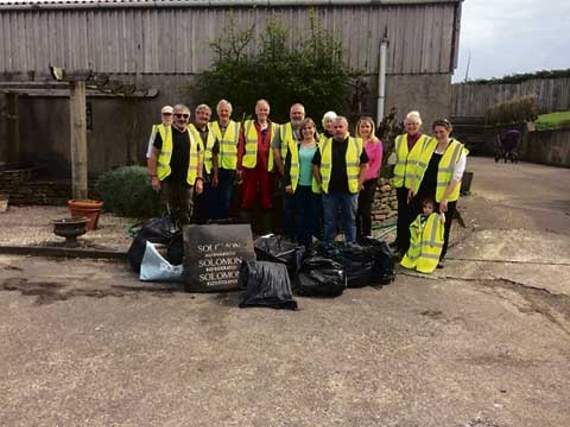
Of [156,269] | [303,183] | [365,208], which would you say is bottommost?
[156,269]

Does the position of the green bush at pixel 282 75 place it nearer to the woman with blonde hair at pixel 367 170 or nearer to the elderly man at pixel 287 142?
the elderly man at pixel 287 142

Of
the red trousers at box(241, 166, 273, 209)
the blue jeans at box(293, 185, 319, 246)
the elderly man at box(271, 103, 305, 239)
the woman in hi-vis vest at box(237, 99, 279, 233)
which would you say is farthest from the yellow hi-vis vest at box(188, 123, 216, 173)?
the blue jeans at box(293, 185, 319, 246)

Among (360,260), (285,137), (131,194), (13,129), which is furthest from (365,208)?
(13,129)

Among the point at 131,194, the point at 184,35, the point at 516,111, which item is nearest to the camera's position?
the point at 131,194

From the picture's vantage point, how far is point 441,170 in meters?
6.24

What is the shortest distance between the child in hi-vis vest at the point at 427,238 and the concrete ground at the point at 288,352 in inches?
7.3

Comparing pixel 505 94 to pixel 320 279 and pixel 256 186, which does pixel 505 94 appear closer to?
pixel 256 186

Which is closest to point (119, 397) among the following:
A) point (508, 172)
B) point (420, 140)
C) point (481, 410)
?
point (481, 410)

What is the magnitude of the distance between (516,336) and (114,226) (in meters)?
6.44

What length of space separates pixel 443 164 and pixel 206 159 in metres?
2.88

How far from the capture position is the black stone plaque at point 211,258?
5.57 metres

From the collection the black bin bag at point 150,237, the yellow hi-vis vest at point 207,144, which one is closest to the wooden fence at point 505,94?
the yellow hi-vis vest at point 207,144

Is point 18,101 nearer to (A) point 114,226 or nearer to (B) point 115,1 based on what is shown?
(B) point 115,1

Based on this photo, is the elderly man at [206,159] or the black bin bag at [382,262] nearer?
the black bin bag at [382,262]
